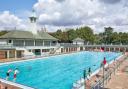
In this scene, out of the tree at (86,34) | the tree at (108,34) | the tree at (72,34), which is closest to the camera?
the tree at (72,34)

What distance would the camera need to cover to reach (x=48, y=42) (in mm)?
53156

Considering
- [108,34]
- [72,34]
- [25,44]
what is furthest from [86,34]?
[25,44]

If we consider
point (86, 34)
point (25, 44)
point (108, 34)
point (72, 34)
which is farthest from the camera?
point (108, 34)

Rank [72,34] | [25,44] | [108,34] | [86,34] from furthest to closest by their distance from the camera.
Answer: [108,34] < [86,34] < [72,34] < [25,44]

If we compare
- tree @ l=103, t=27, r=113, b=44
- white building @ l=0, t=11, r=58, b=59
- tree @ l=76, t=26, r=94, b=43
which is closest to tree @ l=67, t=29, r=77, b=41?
tree @ l=76, t=26, r=94, b=43

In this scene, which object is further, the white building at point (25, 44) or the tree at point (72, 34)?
the tree at point (72, 34)

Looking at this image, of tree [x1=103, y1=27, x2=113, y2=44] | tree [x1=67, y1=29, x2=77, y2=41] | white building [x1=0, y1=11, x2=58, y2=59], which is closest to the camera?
white building [x1=0, y1=11, x2=58, y2=59]

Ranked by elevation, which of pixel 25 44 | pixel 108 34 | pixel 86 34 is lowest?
pixel 25 44

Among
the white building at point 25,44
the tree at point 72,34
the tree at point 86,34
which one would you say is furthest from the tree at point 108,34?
the white building at point 25,44

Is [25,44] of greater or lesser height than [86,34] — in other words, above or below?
below

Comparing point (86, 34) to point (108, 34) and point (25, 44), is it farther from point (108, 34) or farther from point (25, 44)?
point (25, 44)

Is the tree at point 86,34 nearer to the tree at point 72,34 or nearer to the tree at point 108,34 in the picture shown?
the tree at point 72,34

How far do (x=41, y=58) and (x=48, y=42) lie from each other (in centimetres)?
1463

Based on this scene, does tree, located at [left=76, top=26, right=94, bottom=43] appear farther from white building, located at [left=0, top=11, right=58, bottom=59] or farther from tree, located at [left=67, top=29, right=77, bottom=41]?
white building, located at [left=0, top=11, right=58, bottom=59]
